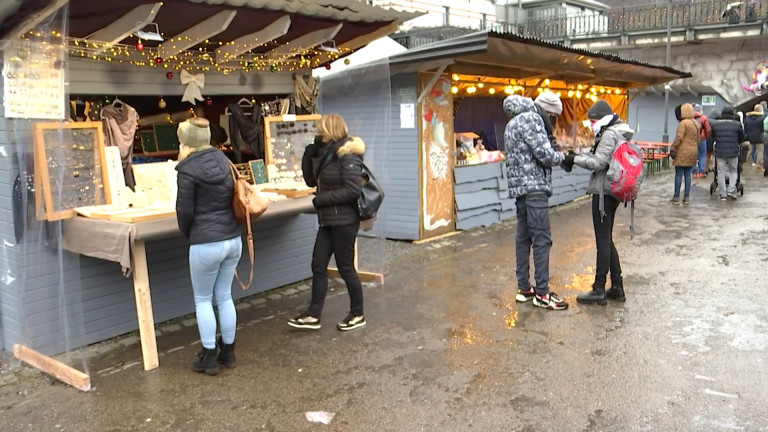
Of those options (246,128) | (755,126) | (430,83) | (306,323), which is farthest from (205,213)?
(755,126)

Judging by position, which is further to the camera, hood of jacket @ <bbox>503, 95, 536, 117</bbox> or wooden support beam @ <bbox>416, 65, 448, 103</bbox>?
wooden support beam @ <bbox>416, 65, 448, 103</bbox>

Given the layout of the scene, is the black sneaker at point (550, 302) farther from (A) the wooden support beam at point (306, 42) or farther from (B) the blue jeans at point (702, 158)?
(B) the blue jeans at point (702, 158)

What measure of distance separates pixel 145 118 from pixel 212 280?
2.75 metres

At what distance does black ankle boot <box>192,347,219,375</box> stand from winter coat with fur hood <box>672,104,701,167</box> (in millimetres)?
9631

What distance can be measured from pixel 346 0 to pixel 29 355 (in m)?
3.82

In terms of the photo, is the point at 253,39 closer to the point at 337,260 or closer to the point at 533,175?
the point at 337,260

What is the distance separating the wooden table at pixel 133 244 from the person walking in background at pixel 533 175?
9.80ft

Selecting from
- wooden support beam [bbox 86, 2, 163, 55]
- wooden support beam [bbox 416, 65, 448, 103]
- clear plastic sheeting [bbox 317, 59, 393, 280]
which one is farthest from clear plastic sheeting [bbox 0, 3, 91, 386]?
wooden support beam [bbox 416, 65, 448, 103]

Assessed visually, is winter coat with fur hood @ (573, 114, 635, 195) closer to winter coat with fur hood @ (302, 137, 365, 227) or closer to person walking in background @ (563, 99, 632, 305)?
person walking in background @ (563, 99, 632, 305)

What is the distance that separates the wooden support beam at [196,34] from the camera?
4625 millimetres

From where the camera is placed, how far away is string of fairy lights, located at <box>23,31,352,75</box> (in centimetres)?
465

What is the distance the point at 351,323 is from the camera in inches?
203

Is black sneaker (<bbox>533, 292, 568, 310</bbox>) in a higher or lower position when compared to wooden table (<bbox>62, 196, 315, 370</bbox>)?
lower

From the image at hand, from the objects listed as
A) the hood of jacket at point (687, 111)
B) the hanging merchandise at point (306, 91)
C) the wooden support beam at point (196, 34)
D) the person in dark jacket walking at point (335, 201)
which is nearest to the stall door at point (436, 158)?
the hanging merchandise at point (306, 91)
